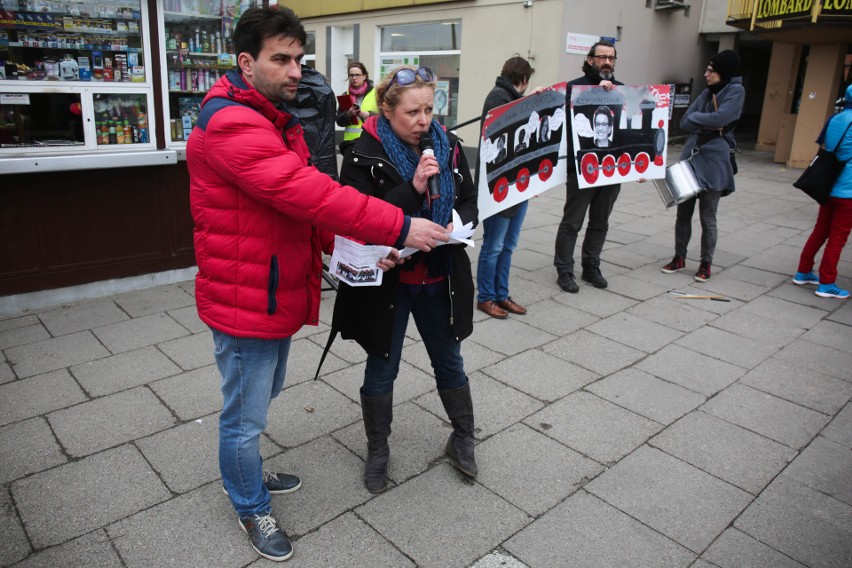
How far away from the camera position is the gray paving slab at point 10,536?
2.44 metres

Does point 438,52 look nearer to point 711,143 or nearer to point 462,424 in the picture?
point 711,143

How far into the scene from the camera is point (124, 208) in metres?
5.10

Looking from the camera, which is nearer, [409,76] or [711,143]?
[409,76]

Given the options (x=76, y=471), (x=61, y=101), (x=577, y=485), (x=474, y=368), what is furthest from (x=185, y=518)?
(x=61, y=101)

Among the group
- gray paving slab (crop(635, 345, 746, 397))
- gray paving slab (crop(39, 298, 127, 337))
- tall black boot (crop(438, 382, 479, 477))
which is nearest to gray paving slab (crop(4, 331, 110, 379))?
gray paving slab (crop(39, 298, 127, 337))

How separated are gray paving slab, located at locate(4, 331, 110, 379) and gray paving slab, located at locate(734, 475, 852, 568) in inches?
148

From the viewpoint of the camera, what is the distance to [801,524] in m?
2.79

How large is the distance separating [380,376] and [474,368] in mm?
1427

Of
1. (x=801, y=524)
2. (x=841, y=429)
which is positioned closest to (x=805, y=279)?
(x=841, y=429)

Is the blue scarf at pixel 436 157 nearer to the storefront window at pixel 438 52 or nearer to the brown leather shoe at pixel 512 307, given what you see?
the brown leather shoe at pixel 512 307

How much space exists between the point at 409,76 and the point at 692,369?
285 centimetres

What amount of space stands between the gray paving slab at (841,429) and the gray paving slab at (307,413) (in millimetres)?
2544

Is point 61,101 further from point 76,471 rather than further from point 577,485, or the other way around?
point 577,485

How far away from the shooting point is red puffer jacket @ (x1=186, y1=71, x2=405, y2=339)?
2.03 meters
